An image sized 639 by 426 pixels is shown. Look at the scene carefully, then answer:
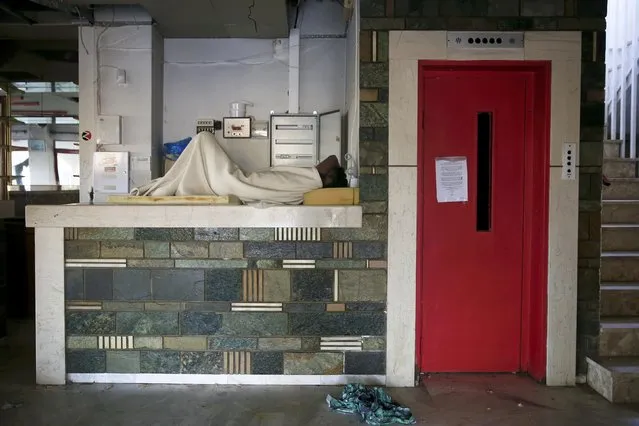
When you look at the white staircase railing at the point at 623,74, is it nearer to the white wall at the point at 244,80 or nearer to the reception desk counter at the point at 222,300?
the white wall at the point at 244,80

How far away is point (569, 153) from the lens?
3.59 metres

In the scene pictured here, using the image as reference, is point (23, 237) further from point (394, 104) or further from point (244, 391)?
point (394, 104)

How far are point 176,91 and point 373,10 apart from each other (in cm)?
260

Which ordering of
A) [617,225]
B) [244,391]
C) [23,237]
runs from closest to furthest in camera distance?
[244,391], [617,225], [23,237]

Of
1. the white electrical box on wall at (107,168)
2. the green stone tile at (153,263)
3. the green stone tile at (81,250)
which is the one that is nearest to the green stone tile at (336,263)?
the green stone tile at (153,263)

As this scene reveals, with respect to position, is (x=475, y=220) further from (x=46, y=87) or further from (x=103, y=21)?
(x=46, y=87)

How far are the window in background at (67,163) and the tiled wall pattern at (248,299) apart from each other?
3.81m

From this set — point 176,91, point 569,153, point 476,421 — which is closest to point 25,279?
point 176,91

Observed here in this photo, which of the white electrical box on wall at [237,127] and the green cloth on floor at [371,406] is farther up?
the white electrical box on wall at [237,127]

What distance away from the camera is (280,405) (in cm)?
326

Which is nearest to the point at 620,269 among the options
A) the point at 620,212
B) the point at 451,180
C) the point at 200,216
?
the point at 620,212

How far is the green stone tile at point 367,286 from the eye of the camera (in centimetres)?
357

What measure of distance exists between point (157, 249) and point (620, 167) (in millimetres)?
4617

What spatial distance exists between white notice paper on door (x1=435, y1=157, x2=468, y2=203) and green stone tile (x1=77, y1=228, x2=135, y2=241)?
231 cm
